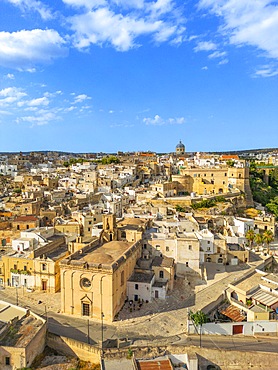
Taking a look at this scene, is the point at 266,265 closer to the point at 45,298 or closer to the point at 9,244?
the point at 45,298

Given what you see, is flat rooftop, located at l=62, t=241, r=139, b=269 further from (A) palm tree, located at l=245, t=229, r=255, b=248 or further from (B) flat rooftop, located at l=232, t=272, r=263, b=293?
(A) palm tree, located at l=245, t=229, r=255, b=248

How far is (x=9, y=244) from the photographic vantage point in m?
41.5

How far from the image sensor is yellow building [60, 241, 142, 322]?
86.7 ft

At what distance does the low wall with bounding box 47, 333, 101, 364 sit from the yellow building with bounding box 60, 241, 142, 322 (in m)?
3.79

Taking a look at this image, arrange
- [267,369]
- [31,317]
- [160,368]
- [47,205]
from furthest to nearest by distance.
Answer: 1. [47,205]
2. [31,317]
3. [267,369]
4. [160,368]

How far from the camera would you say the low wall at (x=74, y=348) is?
73.2 feet

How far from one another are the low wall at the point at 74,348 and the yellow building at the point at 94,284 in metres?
3.79

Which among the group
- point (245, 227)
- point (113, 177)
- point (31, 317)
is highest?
point (113, 177)

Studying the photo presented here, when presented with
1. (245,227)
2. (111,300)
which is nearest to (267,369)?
(111,300)

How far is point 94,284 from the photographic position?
26.9 metres

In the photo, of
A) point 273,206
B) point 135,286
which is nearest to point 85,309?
point 135,286

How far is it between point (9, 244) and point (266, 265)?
30201 millimetres

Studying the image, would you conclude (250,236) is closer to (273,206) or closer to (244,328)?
(244,328)

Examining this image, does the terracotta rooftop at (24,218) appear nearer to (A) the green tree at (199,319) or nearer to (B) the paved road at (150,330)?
(B) the paved road at (150,330)
